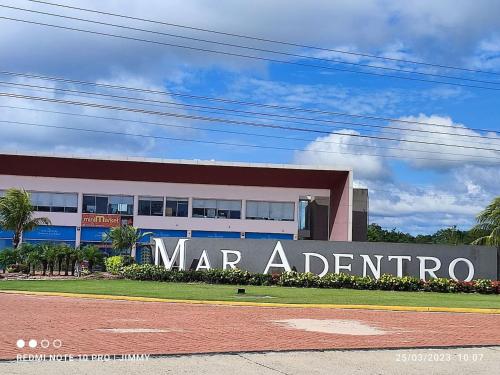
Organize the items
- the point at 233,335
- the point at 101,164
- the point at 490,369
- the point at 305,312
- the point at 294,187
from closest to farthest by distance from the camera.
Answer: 1. the point at 490,369
2. the point at 233,335
3. the point at 305,312
4. the point at 101,164
5. the point at 294,187

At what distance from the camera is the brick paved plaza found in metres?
10.5

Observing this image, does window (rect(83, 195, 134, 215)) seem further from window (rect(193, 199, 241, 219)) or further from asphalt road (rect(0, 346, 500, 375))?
asphalt road (rect(0, 346, 500, 375))

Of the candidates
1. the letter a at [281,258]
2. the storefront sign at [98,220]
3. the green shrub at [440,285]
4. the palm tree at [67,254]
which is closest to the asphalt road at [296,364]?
the green shrub at [440,285]

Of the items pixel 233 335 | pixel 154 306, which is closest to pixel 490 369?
pixel 233 335

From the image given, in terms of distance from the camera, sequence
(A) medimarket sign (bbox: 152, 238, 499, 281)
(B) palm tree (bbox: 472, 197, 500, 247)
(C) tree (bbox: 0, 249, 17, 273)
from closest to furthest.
A: (A) medimarket sign (bbox: 152, 238, 499, 281)
(B) palm tree (bbox: 472, 197, 500, 247)
(C) tree (bbox: 0, 249, 17, 273)

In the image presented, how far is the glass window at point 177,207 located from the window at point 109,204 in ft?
10.9

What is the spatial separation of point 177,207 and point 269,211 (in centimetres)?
858

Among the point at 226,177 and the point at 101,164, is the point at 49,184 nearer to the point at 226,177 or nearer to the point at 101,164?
the point at 101,164

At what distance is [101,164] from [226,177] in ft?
37.1

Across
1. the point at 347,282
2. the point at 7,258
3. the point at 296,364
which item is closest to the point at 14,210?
the point at 7,258

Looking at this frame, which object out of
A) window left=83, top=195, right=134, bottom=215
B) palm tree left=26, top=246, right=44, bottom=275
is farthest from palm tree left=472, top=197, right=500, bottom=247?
window left=83, top=195, right=134, bottom=215

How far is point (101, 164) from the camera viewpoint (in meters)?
56.7

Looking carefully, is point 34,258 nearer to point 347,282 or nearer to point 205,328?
point 347,282

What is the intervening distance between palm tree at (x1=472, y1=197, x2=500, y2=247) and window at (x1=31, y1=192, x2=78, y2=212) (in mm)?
35096
